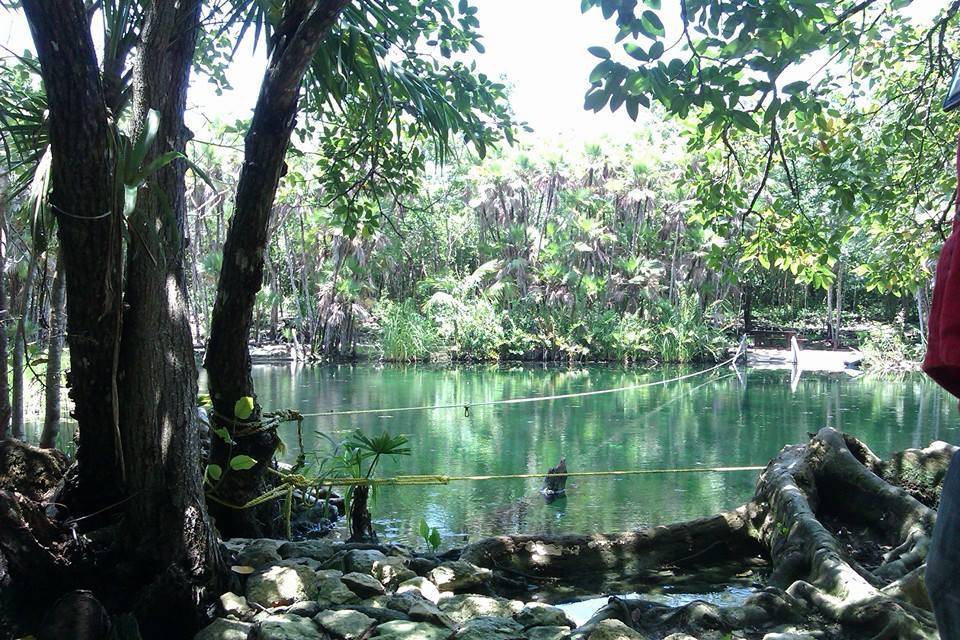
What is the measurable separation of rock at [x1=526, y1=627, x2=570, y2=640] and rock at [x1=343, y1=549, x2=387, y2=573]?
1107 millimetres

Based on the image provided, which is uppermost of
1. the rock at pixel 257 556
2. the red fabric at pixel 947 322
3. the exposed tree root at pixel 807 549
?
the red fabric at pixel 947 322

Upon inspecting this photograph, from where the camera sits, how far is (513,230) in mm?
31000

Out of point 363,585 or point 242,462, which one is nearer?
point 363,585

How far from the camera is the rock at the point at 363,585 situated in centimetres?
371

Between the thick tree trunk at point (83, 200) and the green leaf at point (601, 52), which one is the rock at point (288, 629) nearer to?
the thick tree trunk at point (83, 200)

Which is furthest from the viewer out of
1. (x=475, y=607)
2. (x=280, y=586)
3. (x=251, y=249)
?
(x=251, y=249)

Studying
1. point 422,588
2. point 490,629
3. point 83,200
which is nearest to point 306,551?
point 422,588

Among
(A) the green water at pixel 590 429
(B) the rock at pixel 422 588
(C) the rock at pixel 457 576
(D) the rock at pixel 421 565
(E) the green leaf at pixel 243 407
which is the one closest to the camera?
(B) the rock at pixel 422 588

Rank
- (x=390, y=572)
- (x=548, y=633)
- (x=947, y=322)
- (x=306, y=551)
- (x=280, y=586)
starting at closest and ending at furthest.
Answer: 1. (x=947, y=322)
2. (x=548, y=633)
3. (x=280, y=586)
4. (x=390, y=572)
5. (x=306, y=551)

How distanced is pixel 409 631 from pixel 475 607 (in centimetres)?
67

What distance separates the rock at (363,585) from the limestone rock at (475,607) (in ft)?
1.00

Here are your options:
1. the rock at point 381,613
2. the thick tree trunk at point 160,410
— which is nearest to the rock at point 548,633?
the rock at point 381,613

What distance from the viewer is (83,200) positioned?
2.89 metres

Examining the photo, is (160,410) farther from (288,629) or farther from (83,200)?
(288,629)
